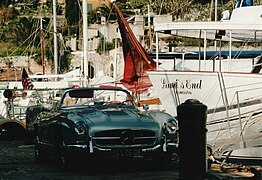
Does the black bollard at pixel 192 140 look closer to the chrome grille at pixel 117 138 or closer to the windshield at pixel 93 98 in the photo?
the chrome grille at pixel 117 138

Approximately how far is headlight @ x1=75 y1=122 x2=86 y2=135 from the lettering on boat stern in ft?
23.2

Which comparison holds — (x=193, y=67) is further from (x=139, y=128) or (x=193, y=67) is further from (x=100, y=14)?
(x=100, y=14)

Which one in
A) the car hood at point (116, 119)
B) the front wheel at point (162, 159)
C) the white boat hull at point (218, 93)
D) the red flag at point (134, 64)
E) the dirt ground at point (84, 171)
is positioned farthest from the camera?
the red flag at point (134, 64)

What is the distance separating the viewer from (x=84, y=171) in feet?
37.0

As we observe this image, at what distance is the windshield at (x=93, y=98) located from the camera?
41.9 feet

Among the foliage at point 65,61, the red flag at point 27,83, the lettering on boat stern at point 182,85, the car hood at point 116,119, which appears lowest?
the foliage at point 65,61

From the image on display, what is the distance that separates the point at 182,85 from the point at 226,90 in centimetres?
148

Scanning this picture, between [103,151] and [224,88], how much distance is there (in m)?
6.51

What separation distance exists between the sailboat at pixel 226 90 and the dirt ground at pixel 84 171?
2262 millimetres

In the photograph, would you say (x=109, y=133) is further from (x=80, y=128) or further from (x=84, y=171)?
(x=84, y=171)

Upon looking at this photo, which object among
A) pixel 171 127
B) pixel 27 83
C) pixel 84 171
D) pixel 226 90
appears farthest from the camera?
pixel 27 83

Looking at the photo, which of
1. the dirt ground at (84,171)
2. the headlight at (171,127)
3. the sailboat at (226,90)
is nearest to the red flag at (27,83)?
the sailboat at (226,90)

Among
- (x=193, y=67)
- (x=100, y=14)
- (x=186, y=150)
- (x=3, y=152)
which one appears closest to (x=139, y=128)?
(x=186, y=150)

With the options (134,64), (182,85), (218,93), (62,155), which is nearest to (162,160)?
(62,155)
